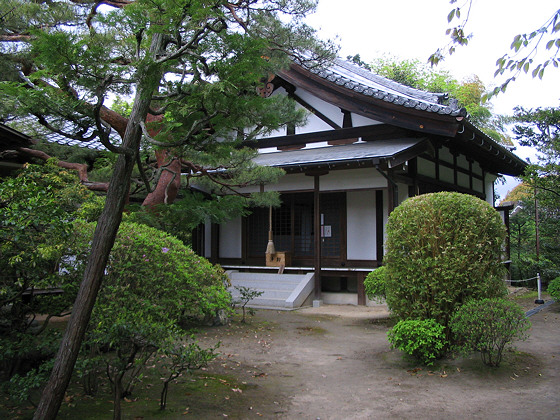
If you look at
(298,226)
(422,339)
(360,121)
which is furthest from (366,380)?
(360,121)

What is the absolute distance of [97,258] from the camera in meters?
3.68

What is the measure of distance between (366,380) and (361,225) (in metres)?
7.90

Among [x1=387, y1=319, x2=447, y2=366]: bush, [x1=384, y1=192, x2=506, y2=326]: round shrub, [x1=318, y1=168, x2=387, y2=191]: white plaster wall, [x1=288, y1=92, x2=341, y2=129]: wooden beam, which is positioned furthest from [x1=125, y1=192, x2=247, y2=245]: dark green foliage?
[x1=288, y1=92, x2=341, y2=129]: wooden beam

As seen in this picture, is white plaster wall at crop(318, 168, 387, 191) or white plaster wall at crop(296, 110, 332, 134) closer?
white plaster wall at crop(318, 168, 387, 191)

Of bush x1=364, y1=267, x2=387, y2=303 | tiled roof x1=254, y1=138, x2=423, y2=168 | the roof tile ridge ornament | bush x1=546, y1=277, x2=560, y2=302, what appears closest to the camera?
bush x1=364, y1=267, x2=387, y2=303

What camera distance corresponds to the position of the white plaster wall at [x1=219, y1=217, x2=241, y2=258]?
614 inches

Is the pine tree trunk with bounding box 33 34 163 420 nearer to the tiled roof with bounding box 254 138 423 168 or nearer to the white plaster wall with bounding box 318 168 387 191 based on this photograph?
the tiled roof with bounding box 254 138 423 168

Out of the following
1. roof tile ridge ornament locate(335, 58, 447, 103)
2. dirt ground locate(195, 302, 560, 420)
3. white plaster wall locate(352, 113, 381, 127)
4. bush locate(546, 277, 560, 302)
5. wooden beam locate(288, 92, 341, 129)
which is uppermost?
roof tile ridge ornament locate(335, 58, 447, 103)

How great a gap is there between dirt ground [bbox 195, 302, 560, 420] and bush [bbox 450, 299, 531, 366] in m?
0.28

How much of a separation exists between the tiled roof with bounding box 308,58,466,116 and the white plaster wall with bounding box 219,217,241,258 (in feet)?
17.8

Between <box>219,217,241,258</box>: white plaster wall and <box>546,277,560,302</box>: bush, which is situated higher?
<box>219,217,241,258</box>: white plaster wall

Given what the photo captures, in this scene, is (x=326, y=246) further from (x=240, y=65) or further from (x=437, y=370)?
(x=240, y=65)

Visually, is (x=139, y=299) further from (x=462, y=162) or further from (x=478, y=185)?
(x=478, y=185)

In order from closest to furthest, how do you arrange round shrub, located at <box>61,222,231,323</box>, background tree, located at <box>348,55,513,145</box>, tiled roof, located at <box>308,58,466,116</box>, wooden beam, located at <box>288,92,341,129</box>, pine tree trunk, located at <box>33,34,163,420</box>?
pine tree trunk, located at <box>33,34,163,420</box> < round shrub, located at <box>61,222,231,323</box> < tiled roof, located at <box>308,58,466,116</box> < wooden beam, located at <box>288,92,341,129</box> < background tree, located at <box>348,55,513,145</box>
